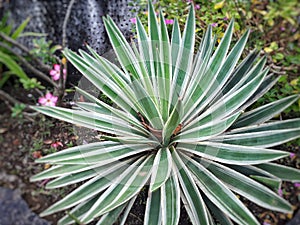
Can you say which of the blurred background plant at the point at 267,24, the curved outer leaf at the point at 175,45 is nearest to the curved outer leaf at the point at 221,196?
the curved outer leaf at the point at 175,45

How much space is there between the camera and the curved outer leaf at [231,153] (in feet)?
2.70

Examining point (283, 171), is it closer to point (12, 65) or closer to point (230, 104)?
point (230, 104)

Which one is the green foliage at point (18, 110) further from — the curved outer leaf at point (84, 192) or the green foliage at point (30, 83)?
the curved outer leaf at point (84, 192)

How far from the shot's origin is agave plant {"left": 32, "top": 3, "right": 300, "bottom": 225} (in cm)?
86

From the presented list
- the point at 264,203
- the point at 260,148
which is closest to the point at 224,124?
the point at 260,148

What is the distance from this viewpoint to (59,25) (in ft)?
6.09

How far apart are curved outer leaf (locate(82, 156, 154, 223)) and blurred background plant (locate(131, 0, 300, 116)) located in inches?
21.6

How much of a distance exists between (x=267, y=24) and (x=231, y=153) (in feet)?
1.53

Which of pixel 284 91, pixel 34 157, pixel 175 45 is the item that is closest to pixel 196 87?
pixel 175 45

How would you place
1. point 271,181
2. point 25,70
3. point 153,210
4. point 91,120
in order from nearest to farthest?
1. point 271,181
2. point 153,210
3. point 91,120
4. point 25,70

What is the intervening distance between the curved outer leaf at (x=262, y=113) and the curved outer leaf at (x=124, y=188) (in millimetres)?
305

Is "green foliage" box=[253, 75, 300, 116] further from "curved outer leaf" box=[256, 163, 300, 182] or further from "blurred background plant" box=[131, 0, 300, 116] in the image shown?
→ "curved outer leaf" box=[256, 163, 300, 182]

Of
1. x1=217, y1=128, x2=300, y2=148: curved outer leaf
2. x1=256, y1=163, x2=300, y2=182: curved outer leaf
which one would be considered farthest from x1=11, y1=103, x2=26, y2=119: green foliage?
x1=256, y1=163, x2=300, y2=182: curved outer leaf

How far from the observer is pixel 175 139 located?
38.4 inches
